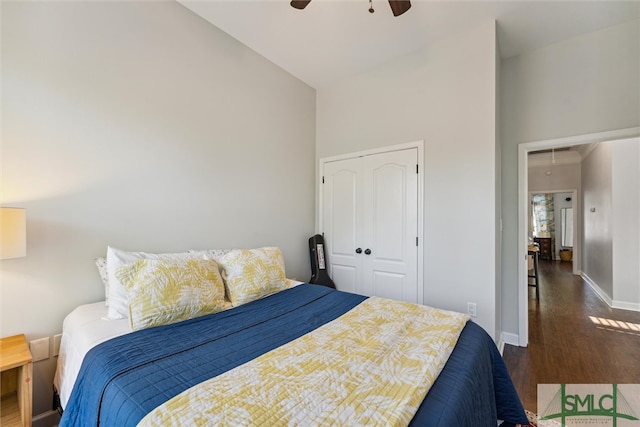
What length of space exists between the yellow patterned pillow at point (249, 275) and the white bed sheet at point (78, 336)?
2.03 feet

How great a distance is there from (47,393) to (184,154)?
1736 mm

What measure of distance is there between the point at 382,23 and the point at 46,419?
3707mm

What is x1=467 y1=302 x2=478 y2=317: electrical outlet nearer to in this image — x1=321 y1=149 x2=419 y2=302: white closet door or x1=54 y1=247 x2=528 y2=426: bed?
x1=321 y1=149 x2=419 y2=302: white closet door

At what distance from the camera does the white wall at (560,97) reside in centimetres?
242

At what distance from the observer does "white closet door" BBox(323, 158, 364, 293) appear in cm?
324

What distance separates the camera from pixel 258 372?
101cm

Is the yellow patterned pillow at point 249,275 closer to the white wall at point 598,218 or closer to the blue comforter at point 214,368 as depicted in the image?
the blue comforter at point 214,368

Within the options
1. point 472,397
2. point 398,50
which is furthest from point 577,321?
point 398,50

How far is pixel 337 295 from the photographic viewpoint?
2072mm

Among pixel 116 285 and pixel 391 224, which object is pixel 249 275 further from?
pixel 391 224

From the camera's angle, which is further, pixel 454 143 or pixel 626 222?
pixel 626 222

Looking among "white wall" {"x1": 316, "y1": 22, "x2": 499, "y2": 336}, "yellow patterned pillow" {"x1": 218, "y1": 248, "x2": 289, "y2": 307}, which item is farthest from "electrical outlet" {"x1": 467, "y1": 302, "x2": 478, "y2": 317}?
"yellow patterned pillow" {"x1": 218, "y1": 248, "x2": 289, "y2": 307}

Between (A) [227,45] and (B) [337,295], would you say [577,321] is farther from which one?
(A) [227,45]

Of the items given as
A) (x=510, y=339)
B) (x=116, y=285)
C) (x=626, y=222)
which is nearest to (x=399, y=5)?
(x=116, y=285)
